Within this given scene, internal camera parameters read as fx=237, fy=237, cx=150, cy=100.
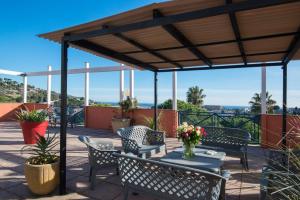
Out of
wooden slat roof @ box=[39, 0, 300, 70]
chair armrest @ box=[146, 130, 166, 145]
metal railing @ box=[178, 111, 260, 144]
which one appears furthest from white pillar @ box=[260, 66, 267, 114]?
chair armrest @ box=[146, 130, 166, 145]

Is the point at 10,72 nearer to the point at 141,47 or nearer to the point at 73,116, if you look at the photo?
the point at 73,116

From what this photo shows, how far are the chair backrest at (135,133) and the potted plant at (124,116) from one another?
3.28 metres

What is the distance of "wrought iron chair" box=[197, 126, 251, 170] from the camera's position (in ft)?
13.7

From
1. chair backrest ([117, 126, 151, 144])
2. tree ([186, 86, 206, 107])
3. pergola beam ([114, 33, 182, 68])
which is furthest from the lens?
tree ([186, 86, 206, 107])

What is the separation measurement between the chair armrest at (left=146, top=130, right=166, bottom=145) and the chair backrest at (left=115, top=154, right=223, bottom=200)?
2.33m

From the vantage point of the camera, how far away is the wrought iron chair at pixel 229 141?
164 inches

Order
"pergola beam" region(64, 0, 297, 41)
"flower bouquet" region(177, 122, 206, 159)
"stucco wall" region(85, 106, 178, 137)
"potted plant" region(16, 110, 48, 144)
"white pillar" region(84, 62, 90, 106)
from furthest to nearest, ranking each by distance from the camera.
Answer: "white pillar" region(84, 62, 90, 106) → "stucco wall" region(85, 106, 178, 137) → "potted plant" region(16, 110, 48, 144) → "flower bouquet" region(177, 122, 206, 159) → "pergola beam" region(64, 0, 297, 41)

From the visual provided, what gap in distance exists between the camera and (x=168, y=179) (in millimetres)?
2361

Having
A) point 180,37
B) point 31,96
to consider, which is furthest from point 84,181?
point 31,96

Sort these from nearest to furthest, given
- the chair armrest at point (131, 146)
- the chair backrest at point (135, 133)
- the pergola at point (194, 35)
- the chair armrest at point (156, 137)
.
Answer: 1. the pergola at point (194, 35)
2. the chair armrest at point (131, 146)
3. the chair backrest at point (135, 133)
4. the chair armrest at point (156, 137)

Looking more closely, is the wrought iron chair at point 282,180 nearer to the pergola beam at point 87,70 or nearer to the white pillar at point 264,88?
the white pillar at point 264,88

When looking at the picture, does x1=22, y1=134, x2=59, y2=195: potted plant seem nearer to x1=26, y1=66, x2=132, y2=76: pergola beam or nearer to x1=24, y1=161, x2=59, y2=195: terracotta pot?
x1=24, y1=161, x2=59, y2=195: terracotta pot

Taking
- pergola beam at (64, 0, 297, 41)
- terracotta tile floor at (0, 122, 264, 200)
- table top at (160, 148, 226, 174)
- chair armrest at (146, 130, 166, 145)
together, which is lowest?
terracotta tile floor at (0, 122, 264, 200)

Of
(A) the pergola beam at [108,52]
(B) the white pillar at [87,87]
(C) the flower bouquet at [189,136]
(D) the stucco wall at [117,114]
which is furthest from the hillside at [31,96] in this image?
(C) the flower bouquet at [189,136]
